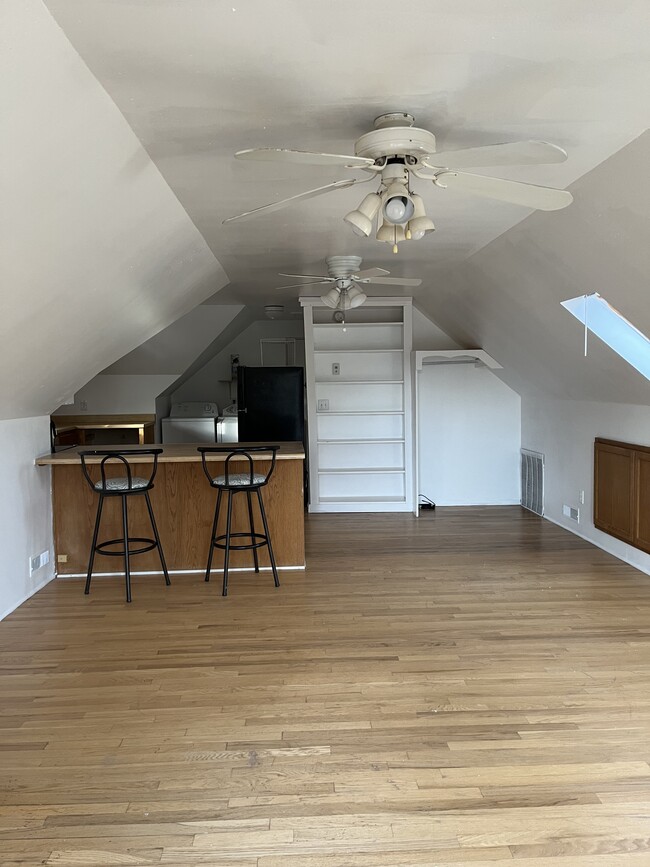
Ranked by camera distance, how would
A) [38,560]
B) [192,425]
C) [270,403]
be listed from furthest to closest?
[192,425] < [270,403] < [38,560]

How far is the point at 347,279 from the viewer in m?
5.02

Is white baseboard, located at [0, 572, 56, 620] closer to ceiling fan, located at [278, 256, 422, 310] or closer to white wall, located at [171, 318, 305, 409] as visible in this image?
ceiling fan, located at [278, 256, 422, 310]

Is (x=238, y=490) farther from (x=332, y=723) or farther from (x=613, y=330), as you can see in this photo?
(x=613, y=330)

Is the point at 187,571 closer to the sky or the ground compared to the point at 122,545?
closer to the ground

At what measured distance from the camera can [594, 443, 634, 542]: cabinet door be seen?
4602 mm

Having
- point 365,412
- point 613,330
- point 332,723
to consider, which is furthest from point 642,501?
point 365,412

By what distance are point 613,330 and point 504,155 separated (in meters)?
2.68

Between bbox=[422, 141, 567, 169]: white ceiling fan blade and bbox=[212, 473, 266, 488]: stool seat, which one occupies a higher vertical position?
bbox=[422, 141, 567, 169]: white ceiling fan blade

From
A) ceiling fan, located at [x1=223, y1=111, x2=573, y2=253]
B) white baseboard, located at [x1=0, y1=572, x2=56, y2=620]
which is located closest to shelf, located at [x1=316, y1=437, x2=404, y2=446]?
white baseboard, located at [x1=0, y1=572, x2=56, y2=620]

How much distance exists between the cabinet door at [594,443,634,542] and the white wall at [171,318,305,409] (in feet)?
15.4

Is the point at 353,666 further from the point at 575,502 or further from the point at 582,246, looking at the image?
the point at 575,502

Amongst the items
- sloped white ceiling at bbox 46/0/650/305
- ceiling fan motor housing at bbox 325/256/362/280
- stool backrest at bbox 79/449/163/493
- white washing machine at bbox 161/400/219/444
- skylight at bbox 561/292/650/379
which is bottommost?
stool backrest at bbox 79/449/163/493

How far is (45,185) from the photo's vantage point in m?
2.30

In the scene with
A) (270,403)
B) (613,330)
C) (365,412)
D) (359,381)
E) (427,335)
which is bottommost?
(365,412)
